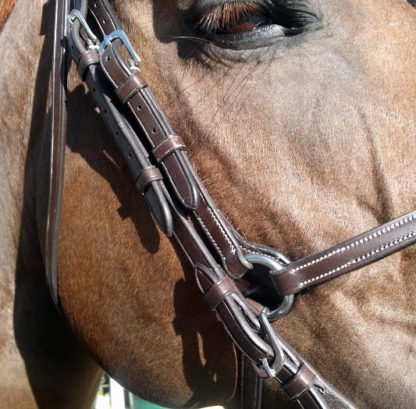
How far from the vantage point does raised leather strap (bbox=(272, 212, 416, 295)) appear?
4.08ft

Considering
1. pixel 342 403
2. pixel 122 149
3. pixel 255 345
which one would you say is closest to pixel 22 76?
pixel 122 149

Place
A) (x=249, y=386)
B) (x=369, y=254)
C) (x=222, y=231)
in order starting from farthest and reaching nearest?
(x=249, y=386), (x=222, y=231), (x=369, y=254)

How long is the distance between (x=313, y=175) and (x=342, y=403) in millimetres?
590

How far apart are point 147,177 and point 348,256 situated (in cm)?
55

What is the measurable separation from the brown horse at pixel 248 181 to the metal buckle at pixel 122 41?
0.17ft

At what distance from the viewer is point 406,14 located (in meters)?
1.39

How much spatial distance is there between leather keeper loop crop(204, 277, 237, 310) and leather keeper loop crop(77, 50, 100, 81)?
2.25 ft

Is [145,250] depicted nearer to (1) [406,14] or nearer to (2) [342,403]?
(2) [342,403]

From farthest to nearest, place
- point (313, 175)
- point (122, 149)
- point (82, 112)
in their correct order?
point (82, 112), point (122, 149), point (313, 175)

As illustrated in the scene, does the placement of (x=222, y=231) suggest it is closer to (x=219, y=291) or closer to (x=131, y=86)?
(x=219, y=291)

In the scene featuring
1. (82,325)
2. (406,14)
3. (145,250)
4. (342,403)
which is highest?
(406,14)

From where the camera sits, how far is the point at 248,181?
4.42ft

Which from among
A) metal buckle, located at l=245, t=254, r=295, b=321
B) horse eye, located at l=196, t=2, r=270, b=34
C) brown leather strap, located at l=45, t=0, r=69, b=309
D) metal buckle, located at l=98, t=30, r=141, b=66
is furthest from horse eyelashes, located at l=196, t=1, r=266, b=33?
metal buckle, located at l=245, t=254, r=295, b=321

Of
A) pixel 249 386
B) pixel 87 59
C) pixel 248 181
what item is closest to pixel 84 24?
pixel 87 59
